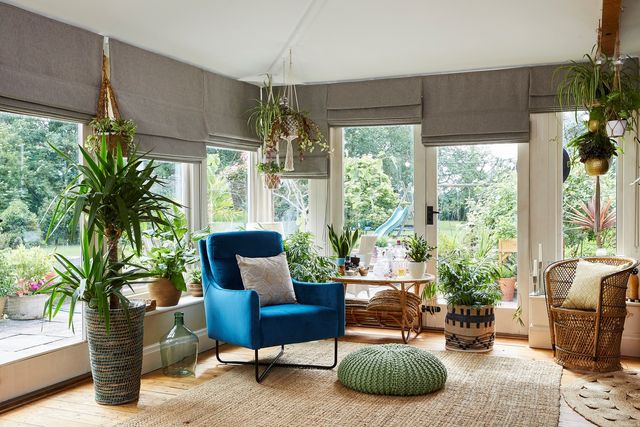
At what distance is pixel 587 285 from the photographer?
4.52 metres

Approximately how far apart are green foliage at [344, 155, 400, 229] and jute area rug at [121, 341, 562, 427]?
6.09 ft

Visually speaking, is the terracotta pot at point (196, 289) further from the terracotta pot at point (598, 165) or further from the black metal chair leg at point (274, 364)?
the terracotta pot at point (598, 165)

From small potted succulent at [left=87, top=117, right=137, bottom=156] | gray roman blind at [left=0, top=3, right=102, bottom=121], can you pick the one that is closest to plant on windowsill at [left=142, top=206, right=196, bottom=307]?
small potted succulent at [left=87, top=117, right=137, bottom=156]

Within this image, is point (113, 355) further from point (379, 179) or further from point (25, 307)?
point (379, 179)

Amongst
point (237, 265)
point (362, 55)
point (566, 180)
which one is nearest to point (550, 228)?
point (566, 180)

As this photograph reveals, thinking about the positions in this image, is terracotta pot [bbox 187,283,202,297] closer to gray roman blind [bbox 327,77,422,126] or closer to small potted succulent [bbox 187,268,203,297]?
small potted succulent [bbox 187,268,203,297]

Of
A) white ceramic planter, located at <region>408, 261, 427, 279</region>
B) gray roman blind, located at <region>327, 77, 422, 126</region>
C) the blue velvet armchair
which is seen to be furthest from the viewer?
gray roman blind, located at <region>327, 77, 422, 126</region>

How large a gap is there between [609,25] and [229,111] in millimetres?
3054

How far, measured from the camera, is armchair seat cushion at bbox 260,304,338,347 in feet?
13.4

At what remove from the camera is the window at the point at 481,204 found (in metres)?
5.52

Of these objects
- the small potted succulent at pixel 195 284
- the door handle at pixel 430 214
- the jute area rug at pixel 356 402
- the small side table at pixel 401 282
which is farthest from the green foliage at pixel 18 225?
the door handle at pixel 430 214

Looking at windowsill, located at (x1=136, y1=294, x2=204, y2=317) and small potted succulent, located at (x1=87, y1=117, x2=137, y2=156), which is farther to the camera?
windowsill, located at (x1=136, y1=294, x2=204, y2=317)

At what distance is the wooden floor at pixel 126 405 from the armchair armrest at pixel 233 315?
1.08 feet

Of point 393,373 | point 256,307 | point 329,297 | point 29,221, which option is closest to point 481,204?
point 329,297
